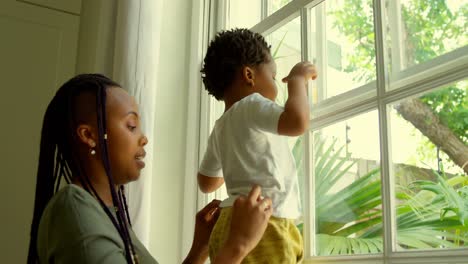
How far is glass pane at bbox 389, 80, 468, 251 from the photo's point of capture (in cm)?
109

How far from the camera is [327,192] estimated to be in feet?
4.66

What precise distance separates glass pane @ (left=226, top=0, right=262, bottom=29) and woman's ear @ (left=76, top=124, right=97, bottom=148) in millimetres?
989

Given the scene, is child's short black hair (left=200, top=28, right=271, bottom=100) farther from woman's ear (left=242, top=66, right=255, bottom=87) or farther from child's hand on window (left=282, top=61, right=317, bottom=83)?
child's hand on window (left=282, top=61, right=317, bottom=83)

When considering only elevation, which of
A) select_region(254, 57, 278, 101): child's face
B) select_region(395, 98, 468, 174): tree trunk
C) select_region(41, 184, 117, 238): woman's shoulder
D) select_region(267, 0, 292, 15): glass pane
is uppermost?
select_region(267, 0, 292, 15): glass pane

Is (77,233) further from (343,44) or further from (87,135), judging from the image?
(343,44)

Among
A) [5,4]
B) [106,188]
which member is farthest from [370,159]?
[5,4]

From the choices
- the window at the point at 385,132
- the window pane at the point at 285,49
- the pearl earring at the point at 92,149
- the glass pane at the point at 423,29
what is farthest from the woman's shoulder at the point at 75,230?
the window pane at the point at 285,49

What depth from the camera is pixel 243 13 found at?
1.92 m

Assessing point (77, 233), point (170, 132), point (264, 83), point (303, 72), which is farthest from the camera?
point (170, 132)

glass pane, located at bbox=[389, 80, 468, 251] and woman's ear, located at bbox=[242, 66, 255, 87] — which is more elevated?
woman's ear, located at bbox=[242, 66, 255, 87]

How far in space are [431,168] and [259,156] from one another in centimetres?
36

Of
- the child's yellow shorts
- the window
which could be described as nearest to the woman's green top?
the child's yellow shorts

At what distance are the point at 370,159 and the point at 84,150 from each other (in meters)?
0.66

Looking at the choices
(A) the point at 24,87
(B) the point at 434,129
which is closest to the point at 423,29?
(B) the point at 434,129
